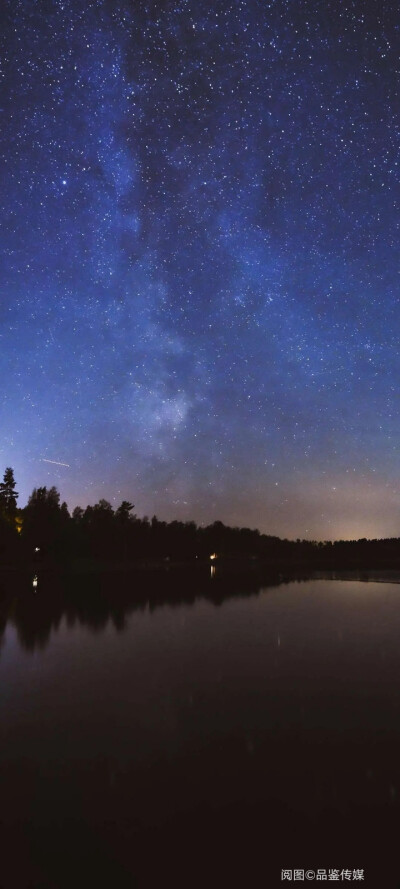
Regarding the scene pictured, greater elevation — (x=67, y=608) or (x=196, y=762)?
(x=67, y=608)

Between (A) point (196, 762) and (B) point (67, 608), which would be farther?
(B) point (67, 608)

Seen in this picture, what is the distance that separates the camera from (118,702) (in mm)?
13055

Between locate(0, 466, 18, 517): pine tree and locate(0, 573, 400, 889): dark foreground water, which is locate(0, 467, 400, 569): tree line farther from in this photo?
locate(0, 573, 400, 889): dark foreground water

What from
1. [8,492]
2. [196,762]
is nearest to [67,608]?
[196,762]

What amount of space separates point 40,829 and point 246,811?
3.14 m

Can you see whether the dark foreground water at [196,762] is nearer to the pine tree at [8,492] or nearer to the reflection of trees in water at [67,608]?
the reflection of trees in water at [67,608]

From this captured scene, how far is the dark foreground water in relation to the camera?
6.47 m

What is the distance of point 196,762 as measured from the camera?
30.9ft

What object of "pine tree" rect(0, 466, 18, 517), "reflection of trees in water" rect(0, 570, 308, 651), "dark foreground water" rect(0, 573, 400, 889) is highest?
"pine tree" rect(0, 466, 18, 517)

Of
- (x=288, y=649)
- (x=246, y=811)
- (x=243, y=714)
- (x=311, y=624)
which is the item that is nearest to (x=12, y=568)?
(x=311, y=624)

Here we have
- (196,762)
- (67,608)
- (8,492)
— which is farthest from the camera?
(8,492)

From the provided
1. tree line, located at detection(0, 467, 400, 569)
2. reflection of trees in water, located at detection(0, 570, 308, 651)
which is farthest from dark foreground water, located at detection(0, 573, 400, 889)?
tree line, located at detection(0, 467, 400, 569)

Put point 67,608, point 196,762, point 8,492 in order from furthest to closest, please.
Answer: point 8,492, point 67,608, point 196,762

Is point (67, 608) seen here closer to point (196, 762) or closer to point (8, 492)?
point (196, 762)
